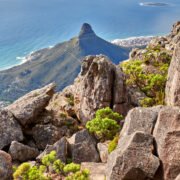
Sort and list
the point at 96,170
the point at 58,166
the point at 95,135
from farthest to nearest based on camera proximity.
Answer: the point at 95,135
the point at 96,170
the point at 58,166

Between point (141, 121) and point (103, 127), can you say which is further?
point (103, 127)

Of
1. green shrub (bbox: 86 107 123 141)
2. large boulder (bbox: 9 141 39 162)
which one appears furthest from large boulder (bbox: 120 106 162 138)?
large boulder (bbox: 9 141 39 162)

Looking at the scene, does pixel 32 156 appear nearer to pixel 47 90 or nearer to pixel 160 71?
pixel 47 90

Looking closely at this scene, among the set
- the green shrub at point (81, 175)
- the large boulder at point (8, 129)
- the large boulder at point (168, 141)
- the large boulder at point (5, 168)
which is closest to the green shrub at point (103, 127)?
the large boulder at point (8, 129)

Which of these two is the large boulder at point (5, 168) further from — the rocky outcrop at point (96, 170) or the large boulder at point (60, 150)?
the rocky outcrop at point (96, 170)

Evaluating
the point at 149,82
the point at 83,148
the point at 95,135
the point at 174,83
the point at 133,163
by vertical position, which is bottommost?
the point at 83,148

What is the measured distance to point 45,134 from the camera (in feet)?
131

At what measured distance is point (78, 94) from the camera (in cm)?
4538

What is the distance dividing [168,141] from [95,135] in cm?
1353

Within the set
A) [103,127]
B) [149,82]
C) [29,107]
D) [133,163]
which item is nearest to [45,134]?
[29,107]

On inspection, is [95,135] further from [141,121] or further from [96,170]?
[141,121]

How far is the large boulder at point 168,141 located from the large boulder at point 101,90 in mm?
15918

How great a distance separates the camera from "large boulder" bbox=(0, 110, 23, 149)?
123ft

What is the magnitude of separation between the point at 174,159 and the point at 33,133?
2029 centimetres
